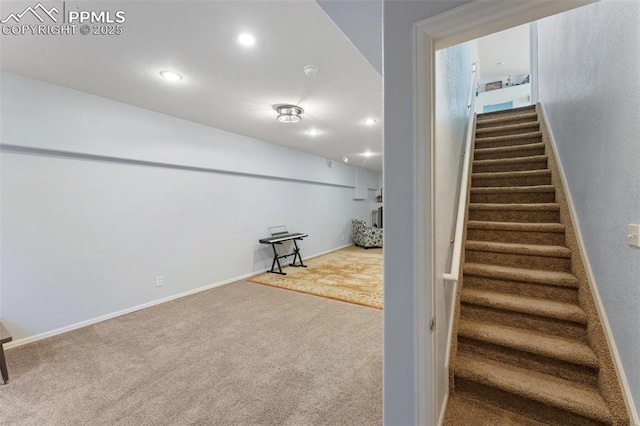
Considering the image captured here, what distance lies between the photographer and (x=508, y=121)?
3664 millimetres

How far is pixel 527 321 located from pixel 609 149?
119 centimetres

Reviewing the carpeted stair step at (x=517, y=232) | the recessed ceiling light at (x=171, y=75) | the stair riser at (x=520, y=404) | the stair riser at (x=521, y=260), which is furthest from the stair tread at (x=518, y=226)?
the recessed ceiling light at (x=171, y=75)

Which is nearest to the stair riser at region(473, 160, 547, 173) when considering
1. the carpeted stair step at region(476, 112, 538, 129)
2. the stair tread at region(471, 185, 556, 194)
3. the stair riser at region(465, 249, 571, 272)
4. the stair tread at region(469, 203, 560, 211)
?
the stair tread at region(471, 185, 556, 194)

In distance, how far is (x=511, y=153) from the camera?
3.16 metres

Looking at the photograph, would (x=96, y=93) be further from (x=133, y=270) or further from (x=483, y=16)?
(x=483, y=16)

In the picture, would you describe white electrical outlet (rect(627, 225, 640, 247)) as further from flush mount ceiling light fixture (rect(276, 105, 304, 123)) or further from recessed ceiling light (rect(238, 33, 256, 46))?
flush mount ceiling light fixture (rect(276, 105, 304, 123))

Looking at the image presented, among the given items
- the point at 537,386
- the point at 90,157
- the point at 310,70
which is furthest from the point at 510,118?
the point at 90,157

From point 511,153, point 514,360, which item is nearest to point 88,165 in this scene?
point 514,360

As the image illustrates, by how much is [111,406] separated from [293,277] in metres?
3.04

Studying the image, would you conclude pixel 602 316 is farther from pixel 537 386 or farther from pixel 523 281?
pixel 537 386

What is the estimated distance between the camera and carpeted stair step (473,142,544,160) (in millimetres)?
2996

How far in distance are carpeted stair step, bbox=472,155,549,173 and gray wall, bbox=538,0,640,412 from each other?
56cm

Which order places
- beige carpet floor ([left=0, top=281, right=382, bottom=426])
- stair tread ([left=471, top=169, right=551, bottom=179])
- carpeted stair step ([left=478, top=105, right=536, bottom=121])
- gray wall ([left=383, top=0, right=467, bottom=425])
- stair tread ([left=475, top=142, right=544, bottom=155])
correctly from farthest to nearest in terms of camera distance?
carpeted stair step ([left=478, top=105, right=536, bottom=121]), stair tread ([left=475, top=142, right=544, bottom=155]), stair tread ([left=471, top=169, right=551, bottom=179]), beige carpet floor ([left=0, top=281, right=382, bottom=426]), gray wall ([left=383, top=0, right=467, bottom=425])

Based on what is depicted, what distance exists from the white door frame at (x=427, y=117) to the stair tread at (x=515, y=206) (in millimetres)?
1955
